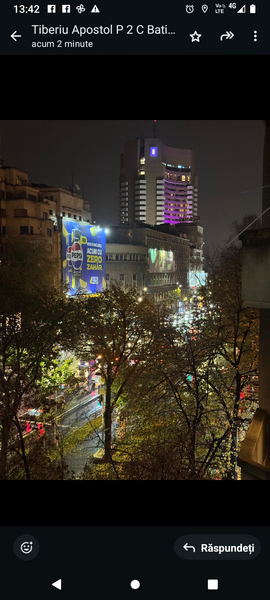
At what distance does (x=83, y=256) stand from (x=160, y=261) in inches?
580

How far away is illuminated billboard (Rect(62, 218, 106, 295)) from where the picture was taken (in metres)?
21.4

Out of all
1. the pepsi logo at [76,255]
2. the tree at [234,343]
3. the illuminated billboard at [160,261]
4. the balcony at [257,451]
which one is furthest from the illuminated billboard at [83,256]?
the balcony at [257,451]

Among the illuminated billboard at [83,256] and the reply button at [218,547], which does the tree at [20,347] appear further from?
the illuminated billboard at [83,256]

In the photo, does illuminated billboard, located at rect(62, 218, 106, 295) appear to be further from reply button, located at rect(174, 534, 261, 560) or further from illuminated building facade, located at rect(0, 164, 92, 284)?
reply button, located at rect(174, 534, 261, 560)

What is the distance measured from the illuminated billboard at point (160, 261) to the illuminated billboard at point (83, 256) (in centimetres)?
961

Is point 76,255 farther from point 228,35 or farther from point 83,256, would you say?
point 228,35

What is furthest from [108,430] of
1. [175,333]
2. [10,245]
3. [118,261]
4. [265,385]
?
[118,261]

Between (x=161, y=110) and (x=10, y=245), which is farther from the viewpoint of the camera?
(x=10, y=245)

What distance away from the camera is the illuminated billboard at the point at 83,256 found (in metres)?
21.4

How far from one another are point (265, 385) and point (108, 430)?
5.24 m

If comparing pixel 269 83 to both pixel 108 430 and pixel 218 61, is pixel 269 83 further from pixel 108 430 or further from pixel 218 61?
pixel 108 430

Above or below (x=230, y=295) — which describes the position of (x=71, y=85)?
above

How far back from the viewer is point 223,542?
39.4 inches

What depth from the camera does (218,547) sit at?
990 mm
